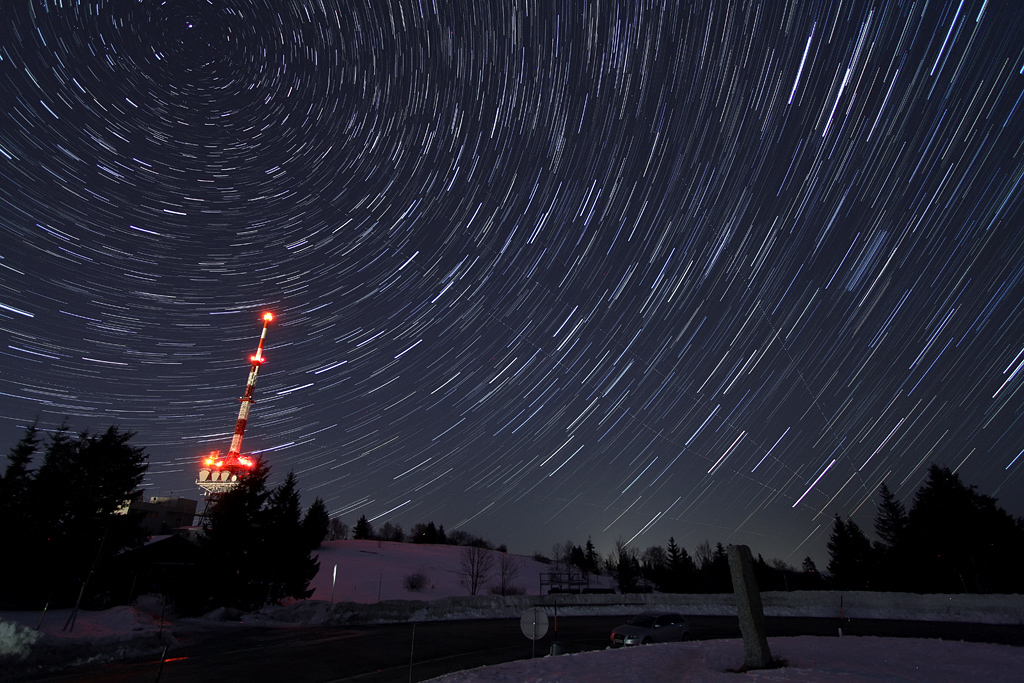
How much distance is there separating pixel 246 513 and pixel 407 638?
65.8 feet

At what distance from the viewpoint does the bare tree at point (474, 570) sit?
77456mm

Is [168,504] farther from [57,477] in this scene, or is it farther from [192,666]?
[192,666]

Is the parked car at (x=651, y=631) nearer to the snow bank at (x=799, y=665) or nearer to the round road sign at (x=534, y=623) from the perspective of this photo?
the snow bank at (x=799, y=665)

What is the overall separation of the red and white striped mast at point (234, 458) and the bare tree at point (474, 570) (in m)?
49.2

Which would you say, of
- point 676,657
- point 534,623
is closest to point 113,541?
point 534,623

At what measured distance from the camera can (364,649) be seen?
19.9m

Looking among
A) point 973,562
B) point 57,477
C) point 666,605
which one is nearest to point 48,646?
point 57,477

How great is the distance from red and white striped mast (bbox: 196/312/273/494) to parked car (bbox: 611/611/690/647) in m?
100

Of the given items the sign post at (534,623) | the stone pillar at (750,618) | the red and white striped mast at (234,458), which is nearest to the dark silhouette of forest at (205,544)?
the sign post at (534,623)

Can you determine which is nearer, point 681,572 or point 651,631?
point 651,631

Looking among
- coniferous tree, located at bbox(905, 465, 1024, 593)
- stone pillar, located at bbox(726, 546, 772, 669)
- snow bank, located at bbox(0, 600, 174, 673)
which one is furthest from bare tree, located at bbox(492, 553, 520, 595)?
stone pillar, located at bbox(726, 546, 772, 669)

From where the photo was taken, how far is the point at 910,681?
31.3 feet

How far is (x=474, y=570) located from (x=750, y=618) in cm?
7796

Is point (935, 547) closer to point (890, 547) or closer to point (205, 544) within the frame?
point (890, 547)
